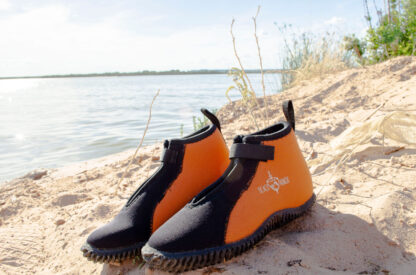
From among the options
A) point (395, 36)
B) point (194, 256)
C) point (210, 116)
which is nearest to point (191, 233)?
point (194, 256)

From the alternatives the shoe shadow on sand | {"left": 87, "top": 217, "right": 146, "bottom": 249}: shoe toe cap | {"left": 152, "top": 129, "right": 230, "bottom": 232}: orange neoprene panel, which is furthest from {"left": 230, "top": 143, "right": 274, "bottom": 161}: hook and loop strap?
{"left": 87, "top": 217, "right": 146, "bottom": 249}: shoe toe cap

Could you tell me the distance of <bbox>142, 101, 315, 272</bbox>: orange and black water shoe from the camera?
1.13m

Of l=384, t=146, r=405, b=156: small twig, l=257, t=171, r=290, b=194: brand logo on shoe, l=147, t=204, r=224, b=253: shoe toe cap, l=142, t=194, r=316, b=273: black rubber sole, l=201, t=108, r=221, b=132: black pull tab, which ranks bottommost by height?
l=142, t=194, r=316, b=273: black rubber sole

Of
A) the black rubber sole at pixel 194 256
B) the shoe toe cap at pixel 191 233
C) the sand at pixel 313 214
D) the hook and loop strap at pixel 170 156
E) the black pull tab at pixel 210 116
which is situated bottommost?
the sand at pixel 313 214

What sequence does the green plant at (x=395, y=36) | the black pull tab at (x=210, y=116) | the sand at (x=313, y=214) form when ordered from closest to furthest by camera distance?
the sand at (x=313, y=214)
the black pull tab at (x=210, y=116)
the green plant at (x=395, y=36)

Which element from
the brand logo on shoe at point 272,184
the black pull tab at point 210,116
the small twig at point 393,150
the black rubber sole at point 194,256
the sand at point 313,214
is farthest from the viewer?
the small twig at point 393,150

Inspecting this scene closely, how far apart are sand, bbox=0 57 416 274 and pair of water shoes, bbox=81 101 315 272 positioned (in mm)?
87

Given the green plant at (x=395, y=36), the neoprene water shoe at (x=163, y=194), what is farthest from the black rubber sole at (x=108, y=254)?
the green plant at (x=395, y=36)

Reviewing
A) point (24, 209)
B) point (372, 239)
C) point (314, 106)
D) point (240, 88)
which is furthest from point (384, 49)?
point (24, 209)

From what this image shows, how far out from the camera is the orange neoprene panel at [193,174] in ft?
4.66

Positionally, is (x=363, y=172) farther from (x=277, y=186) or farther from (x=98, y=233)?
(x=98, y=233)

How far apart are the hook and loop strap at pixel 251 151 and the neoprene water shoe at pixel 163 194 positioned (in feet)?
0.76

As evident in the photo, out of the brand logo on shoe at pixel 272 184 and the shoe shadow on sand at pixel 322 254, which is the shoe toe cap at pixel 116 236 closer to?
the shoe shadow on sand at pixel 322 254

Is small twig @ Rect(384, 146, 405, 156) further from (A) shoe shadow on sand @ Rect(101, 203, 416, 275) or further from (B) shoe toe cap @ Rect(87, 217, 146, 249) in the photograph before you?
(B) shoe toe cap @ Rect(87, 217, 146, 249)
